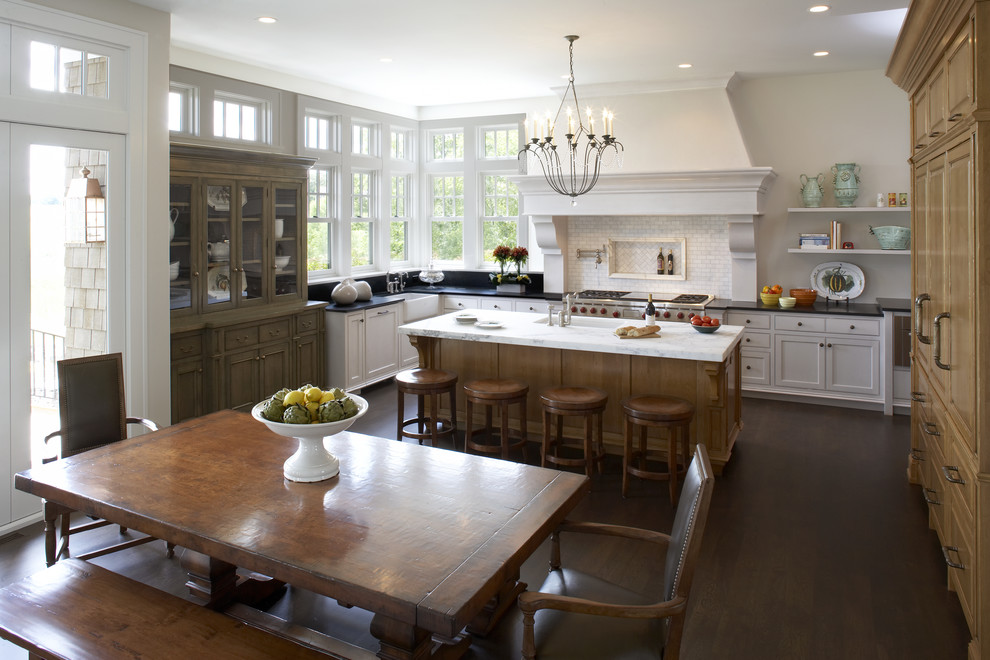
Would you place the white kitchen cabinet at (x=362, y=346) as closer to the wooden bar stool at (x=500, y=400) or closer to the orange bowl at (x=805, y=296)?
the wooden bar stool at (x=500, y=400)

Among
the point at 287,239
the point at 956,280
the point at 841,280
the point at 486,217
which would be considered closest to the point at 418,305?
the point at 486,217

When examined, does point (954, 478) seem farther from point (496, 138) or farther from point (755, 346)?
point (496, 138)

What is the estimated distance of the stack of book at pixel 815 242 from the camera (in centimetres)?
694

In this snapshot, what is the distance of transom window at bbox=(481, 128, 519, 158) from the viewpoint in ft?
28.5

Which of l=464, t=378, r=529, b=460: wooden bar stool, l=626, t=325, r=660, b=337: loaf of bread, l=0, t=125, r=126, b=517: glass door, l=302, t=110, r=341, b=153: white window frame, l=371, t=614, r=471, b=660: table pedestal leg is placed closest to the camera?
l=371, t=614, r=471, b=660: table pedestal leg

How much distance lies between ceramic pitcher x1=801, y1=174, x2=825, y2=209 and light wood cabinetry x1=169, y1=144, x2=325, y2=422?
15.6 ft

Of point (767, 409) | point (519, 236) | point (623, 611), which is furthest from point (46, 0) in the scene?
point (767, 409)

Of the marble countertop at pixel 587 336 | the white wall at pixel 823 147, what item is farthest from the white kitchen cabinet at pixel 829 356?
the marble countertop at pixel 587 336

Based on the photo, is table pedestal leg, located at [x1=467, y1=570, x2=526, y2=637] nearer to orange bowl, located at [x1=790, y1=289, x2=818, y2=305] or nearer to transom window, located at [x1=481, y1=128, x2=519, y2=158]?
orange bowl, located at [x1=790, y1=289, x2=818, y2=305]

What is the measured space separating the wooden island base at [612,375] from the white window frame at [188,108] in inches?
101

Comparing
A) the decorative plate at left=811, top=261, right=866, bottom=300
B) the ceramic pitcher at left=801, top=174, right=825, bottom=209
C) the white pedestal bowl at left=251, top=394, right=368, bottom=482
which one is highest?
the ceramic pitcher at left=801, top=174, right=825, bottom=209

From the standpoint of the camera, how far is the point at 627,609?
2002 millimetres

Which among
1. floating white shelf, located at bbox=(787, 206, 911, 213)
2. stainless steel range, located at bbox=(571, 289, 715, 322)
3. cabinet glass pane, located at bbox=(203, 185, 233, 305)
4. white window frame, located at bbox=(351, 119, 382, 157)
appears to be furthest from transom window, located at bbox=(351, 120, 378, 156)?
floating white shelf, located at bbox=(787, 206, 911, 213)

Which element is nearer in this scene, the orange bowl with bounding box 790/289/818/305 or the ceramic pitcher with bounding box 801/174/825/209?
the orange bowl with bounding box 790/289/818/305
